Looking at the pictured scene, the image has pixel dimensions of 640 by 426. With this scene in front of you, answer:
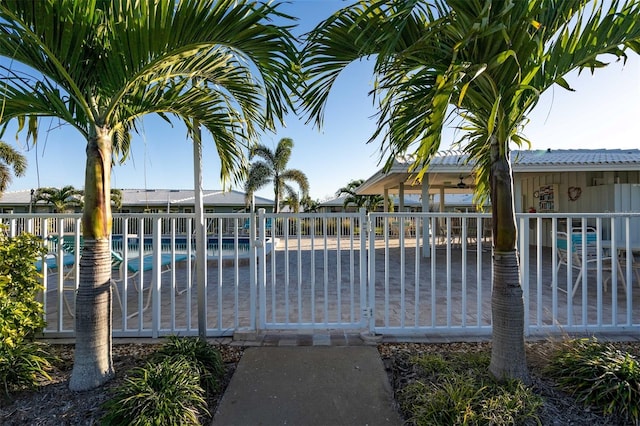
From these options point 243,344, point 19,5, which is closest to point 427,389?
point 243,344

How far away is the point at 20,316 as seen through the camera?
2424 mm

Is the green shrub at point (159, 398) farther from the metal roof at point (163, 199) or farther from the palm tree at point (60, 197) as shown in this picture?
the palm tree at point (60, 197)

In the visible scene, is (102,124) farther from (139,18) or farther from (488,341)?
(488,341)

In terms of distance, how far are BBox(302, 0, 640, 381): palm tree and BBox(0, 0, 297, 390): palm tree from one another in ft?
1.37

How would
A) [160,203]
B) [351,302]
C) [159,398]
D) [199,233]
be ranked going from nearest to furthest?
[159,398] → [199,233] → [351,302] → [160,203]

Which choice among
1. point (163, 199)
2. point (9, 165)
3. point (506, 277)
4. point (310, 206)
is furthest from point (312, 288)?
point (163, 199)

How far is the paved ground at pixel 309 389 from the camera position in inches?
78.9

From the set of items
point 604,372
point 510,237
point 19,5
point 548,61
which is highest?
point 19,5

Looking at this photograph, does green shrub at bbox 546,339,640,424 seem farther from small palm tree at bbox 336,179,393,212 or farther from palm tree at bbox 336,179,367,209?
small palm tree at bbox 336,179,393,212

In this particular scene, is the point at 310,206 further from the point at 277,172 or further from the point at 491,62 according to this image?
the point at 491,62

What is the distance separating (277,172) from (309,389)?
1442cm

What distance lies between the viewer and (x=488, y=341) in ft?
10.1

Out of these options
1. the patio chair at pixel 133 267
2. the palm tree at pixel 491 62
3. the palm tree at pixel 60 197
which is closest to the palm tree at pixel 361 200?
the patio chair at pixel 133 267

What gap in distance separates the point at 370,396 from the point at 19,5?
3.38 meters
